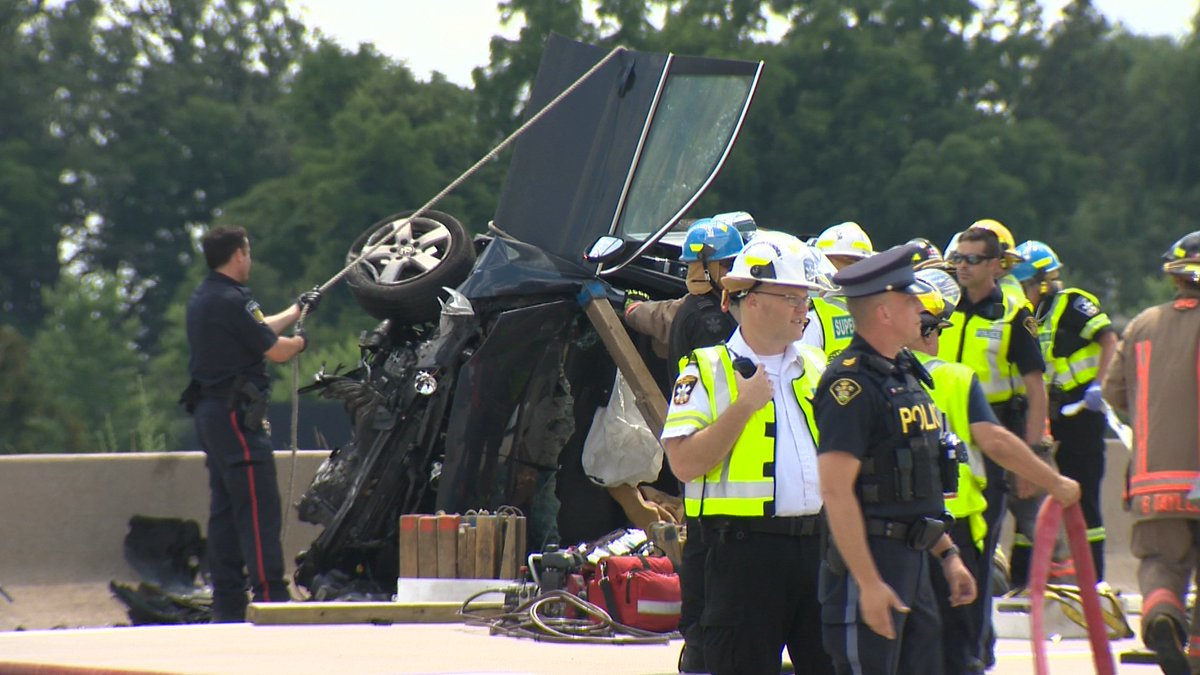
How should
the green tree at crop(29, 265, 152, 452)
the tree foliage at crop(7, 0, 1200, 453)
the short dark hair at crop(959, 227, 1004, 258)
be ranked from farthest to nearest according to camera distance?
the tree foliage at crop(7, 0, 1200, 453) < the green tree at crop(29, 265, 152, 452) < the short dark hair at crop(959, 227, 1004, 258)

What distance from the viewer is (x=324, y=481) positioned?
1103cm

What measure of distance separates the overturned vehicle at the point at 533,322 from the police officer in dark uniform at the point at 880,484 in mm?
5256

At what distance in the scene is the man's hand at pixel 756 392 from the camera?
5.66 metres

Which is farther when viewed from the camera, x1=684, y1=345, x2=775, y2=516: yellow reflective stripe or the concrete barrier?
the concrete barrier

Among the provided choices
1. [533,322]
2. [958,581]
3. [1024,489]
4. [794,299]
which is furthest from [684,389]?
[533,322]

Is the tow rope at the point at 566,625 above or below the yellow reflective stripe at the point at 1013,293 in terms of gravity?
below

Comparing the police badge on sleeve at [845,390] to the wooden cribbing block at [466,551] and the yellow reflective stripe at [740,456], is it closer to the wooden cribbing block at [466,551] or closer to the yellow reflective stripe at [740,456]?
the yellow reflective stripe at [740,456]

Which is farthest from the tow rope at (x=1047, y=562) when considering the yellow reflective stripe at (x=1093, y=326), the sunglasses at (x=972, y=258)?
the yellow reflective stripe at (x=1093, y=326)

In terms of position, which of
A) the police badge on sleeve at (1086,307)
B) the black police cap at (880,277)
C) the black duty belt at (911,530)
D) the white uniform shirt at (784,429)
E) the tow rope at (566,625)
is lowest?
the tow rope at (566,625)

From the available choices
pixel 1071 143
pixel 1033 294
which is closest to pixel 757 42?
pixel 1071 143

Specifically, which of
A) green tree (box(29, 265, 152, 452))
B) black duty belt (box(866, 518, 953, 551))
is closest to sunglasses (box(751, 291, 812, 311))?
black duty belt (box(866, 518, 953, 551))

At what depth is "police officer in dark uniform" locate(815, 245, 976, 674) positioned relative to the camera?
509 cm

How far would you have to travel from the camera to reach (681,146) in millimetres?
11062

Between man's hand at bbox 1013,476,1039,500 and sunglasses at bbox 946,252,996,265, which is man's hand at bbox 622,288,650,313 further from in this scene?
man's hand at bbox 1013,476,1039,500
